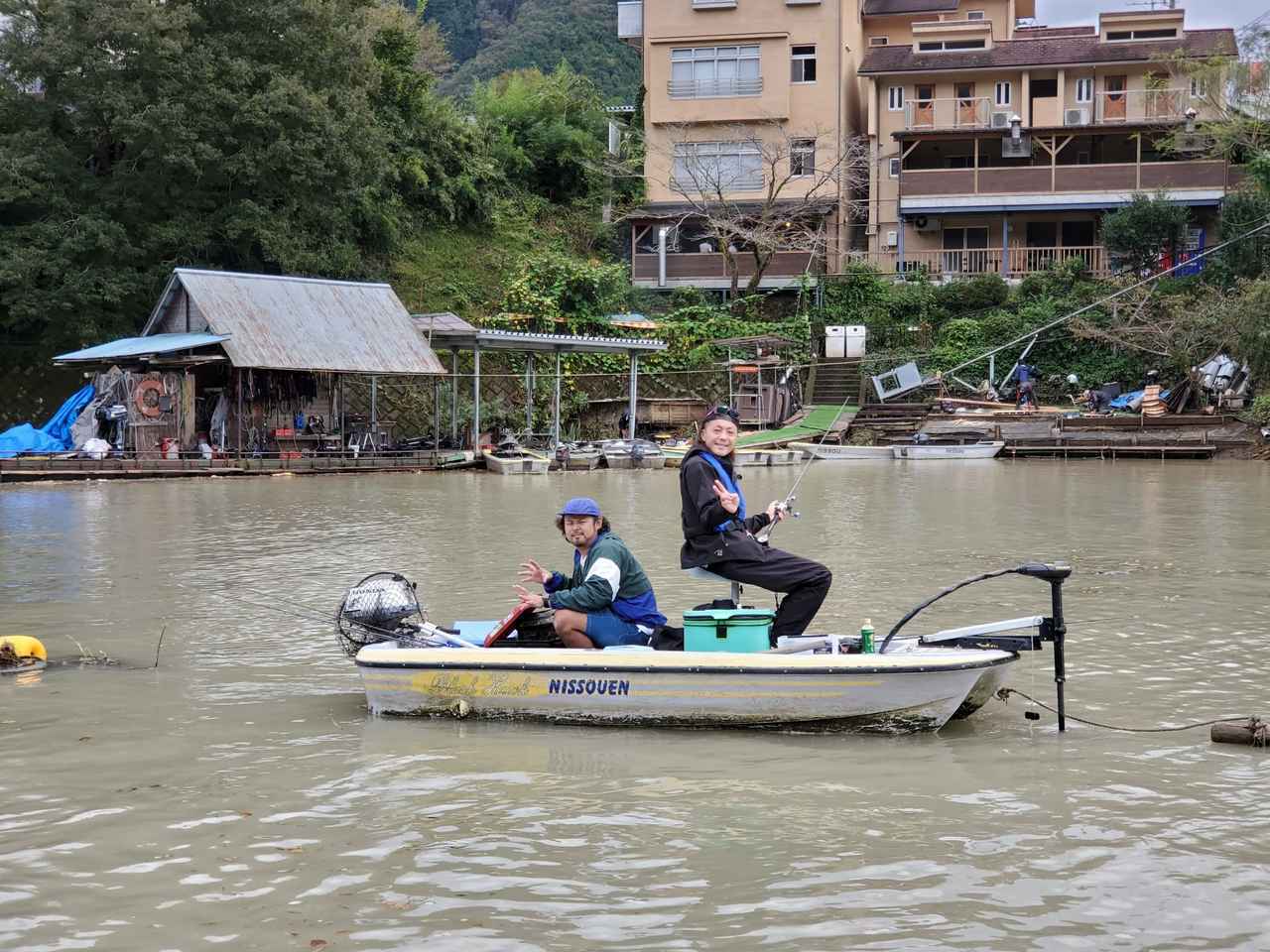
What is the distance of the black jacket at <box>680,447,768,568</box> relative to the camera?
805 cm

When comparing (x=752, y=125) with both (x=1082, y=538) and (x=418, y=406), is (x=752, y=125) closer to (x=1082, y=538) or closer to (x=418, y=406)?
(x=418, y=406)

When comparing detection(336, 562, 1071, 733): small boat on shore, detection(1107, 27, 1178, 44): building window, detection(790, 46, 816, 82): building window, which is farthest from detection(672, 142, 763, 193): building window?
detection(336, 562, 1071, 733): small boat on shore

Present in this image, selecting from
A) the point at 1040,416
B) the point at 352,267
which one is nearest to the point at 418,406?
the point at 352,267

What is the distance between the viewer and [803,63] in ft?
152

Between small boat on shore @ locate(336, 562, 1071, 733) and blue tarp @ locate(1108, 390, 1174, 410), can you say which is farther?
blue tarp @ locate(1108, 390, 1174, 410)

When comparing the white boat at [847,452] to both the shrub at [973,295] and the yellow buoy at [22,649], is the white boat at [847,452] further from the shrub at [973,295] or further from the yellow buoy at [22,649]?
the yellow buoy at [22,649]

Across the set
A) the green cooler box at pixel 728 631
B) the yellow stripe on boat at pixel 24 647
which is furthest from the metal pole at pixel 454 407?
the green cooler box at pixel 728 631

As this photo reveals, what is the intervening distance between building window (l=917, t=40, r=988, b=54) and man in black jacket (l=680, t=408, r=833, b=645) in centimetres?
4155

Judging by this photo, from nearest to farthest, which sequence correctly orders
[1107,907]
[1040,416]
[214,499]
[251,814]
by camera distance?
[1107,907], [251,814], [214,499], [1040,416]

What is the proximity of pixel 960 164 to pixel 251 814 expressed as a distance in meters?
43.4

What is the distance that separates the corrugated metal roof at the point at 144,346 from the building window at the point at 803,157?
882 inches

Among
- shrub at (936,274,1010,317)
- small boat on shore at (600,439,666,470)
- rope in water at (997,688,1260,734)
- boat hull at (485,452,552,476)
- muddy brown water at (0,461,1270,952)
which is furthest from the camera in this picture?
shrub at (936,274,1010,317)

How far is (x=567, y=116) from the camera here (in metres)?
51.9

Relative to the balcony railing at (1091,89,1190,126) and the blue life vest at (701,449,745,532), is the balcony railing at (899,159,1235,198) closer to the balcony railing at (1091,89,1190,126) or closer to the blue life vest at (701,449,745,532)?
the balcony railing at (1091,89,1190,126)
